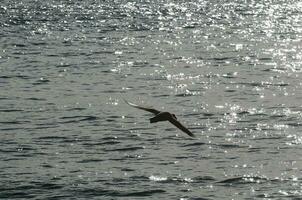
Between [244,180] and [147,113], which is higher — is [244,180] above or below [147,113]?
below

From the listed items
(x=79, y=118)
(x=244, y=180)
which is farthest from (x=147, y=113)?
(x=244, y=180)

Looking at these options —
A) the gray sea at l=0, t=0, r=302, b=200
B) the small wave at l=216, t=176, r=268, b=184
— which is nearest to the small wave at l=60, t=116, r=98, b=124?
the gray sea at l=0, t=0, r=302, b=200

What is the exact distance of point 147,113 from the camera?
157 ft

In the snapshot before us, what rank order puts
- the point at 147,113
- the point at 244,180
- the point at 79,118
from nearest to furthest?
the point at 244,180 → the point at 79,118 → the point at 147,113

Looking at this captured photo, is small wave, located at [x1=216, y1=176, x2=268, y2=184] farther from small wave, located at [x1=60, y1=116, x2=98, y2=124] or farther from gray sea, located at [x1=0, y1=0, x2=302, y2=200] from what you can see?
small wave, located at [x1=60, y1=116, x2=98, y2=124]

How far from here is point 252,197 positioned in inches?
1289

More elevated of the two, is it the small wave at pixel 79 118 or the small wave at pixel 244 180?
the small wave at pixel 79 118

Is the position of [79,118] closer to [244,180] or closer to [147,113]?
[147,113]

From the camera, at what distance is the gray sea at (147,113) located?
34688 mm

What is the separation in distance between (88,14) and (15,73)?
45.4 metres

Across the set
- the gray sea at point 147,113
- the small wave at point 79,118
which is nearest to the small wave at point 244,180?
the gray sea at point 147,113

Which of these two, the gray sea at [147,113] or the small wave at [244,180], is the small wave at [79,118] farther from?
the small wave at [244,180]

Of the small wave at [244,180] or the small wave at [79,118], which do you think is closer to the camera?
the small wave at [244,180]

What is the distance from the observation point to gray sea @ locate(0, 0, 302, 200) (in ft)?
114
